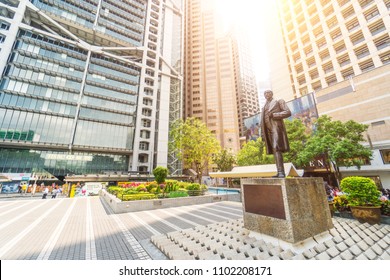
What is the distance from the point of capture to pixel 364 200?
6512 mm

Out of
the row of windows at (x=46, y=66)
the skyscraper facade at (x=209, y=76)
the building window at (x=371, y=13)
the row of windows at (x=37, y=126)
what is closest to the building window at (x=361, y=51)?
the building window at (x=371, y=13)

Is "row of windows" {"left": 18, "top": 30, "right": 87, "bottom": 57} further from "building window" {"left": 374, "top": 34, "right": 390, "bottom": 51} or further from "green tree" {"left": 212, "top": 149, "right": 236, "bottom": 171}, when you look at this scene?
"building window" {"left": 374, "top": 34, "right": 390, "bottom": 51}

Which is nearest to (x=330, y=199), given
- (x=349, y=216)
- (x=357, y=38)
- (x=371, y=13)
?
(x=349, y=216)

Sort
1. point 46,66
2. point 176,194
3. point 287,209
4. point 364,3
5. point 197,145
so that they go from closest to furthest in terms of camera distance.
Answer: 1. point 287,209
2. point 176,194
3. point 197,145
4. point 364,3
5. point 46,66

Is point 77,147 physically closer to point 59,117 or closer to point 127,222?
point 59,117

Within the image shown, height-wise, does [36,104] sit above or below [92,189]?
above

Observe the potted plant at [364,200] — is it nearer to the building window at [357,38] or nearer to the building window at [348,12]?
the building window at [357,38]

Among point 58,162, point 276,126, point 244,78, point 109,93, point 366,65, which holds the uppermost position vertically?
point 244,78

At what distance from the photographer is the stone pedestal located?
4.51 m

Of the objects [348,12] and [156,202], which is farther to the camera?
[348,12]

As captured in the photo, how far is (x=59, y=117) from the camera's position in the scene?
3500 cm

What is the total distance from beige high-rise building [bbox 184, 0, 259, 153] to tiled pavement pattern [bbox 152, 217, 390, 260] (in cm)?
5446

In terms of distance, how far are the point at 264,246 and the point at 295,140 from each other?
18884 mm

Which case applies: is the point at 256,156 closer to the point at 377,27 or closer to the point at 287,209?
the point at 287,209
